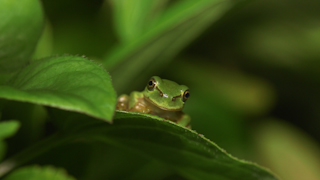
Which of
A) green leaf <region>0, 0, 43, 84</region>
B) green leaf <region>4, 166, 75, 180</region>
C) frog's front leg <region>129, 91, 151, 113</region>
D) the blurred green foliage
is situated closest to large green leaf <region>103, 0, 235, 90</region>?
the blurred green foliage

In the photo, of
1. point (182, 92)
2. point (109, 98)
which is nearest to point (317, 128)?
point (182, 92)

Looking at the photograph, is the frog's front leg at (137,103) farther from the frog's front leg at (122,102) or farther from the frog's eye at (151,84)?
the frog's eye at (151,84)

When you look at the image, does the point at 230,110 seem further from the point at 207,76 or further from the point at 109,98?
the point at 109,98

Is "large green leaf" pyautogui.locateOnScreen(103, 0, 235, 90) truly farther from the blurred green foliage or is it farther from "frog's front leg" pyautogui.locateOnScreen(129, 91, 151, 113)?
"frog's front leg" pyautogui.locateOnScreen(129, 91, 151, 113)

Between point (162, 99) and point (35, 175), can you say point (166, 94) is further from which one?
point (35, 175)

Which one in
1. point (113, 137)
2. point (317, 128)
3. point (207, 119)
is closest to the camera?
point (113, 137)

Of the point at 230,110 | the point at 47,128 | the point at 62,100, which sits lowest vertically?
the point at 62,100
